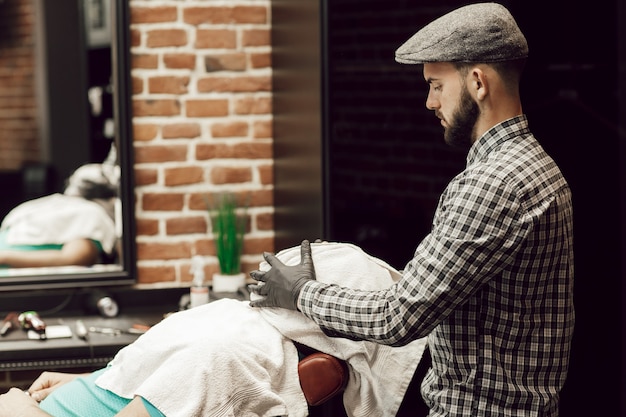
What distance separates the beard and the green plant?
1.60 metres

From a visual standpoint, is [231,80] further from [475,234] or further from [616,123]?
[475,234]

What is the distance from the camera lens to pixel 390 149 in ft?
9.36

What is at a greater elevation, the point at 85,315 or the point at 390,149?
the point at 390,149

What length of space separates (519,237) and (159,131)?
2010mm

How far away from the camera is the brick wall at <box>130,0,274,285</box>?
353 centimetres

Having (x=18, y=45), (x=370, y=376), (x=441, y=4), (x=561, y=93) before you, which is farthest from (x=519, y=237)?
(x=18, y=45)

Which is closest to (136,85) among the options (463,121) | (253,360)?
(253,360)

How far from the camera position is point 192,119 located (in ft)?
11.8

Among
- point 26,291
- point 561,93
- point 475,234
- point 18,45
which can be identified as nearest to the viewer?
point 475,234

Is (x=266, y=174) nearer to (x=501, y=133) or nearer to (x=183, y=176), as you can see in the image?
(x=183, y=176)

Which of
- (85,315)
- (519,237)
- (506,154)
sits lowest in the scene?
(85,315)

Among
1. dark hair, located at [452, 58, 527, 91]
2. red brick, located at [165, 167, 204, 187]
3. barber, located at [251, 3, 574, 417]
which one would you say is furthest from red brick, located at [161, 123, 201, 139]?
dark hair, located at [452, 58, 527, 91]

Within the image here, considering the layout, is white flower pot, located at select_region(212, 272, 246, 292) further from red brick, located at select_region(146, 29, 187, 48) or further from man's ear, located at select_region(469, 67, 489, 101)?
man's ear, located at select_region(469, 67, 489, 101)

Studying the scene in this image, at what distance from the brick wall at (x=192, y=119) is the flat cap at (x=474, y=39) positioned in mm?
1692
